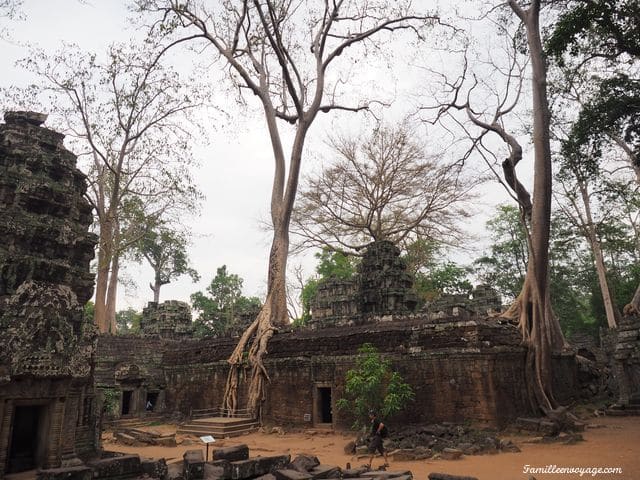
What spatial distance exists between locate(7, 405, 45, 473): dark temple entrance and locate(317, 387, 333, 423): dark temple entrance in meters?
8.15

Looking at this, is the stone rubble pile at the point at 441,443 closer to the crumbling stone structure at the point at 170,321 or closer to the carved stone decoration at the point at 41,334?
the carved stone decoration at the point at 41,334

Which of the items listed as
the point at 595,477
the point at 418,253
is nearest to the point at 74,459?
the point at 595,477

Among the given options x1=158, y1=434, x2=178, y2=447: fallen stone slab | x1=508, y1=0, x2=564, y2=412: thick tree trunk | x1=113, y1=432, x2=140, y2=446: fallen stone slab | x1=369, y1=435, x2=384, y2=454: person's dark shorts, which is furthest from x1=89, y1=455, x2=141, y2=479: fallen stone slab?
x1=508, y1=0, x2=564, y2=412: thick tree trunk

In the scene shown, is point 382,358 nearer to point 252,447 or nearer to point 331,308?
point 252,447

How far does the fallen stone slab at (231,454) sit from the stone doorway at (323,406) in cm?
573

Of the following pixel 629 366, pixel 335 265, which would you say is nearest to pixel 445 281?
pixel 335 265

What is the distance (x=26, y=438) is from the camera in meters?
6.19

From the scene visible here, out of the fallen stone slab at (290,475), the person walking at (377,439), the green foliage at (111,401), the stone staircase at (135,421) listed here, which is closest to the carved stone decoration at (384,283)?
the person walking at (377,439)

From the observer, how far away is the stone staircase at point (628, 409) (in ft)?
41.8

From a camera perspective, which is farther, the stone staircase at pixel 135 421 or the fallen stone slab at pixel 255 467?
the stone staircase at pixel 135 421

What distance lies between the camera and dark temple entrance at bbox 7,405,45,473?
5.88 meters

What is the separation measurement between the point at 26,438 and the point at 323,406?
8.43 meters

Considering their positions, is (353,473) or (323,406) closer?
(353,473)

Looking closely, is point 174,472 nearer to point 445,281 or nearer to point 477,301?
point 477,301
